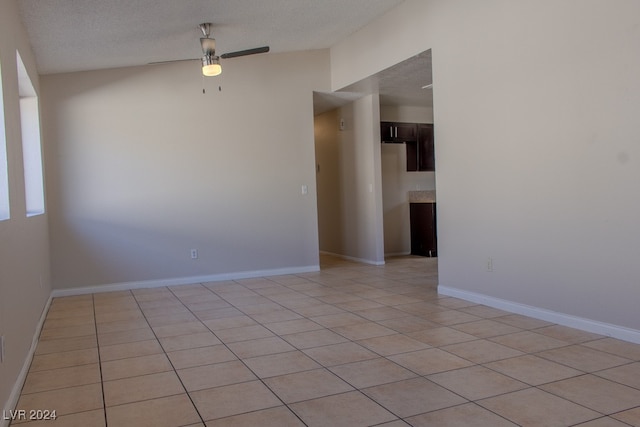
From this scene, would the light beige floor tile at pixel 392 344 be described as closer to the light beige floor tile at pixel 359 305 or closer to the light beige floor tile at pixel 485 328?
the light beige floor tile at pixel 485 328

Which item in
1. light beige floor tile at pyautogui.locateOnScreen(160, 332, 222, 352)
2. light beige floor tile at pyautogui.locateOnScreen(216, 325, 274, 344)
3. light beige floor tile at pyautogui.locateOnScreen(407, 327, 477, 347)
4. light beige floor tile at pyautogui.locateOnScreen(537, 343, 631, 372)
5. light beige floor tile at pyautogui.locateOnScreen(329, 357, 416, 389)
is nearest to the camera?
light beige floor tile at pyautogui.locateOnScreen(329, 357, 416, 389)

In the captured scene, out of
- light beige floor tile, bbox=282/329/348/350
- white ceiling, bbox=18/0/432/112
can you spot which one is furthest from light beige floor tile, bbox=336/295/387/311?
white ceiling, bbox=18/0/432/112

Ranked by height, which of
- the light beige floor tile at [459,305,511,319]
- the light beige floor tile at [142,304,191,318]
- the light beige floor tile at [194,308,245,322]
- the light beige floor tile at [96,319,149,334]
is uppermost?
the light beige floor tile at [96,319,149,334]

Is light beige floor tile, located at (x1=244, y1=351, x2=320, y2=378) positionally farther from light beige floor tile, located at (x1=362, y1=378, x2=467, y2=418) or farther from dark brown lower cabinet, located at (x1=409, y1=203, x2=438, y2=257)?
dark brown lower cabinet, located at (x1=409, y1=203, x2=438, y2=257)

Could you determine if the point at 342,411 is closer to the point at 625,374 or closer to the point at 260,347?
the point at 260,347

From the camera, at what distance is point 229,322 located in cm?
399

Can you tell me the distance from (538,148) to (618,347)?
1458 millimetres

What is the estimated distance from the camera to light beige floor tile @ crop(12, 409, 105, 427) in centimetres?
222

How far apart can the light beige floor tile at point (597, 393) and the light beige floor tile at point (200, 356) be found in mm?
1832

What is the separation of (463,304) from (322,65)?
12.1 ft

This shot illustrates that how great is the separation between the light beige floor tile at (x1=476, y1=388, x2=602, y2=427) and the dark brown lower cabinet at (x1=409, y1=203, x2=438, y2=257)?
16.5 ft

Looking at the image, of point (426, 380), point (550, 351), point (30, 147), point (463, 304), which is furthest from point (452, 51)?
point (30, 147)

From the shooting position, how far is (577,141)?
11.0 ft

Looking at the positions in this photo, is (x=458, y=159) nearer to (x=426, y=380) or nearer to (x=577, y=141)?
(x=577, y=141)
